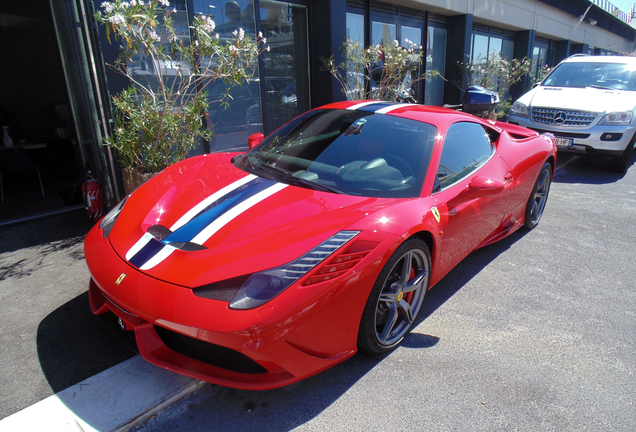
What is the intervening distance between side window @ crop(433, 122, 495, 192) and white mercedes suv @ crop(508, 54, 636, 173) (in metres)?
4.14

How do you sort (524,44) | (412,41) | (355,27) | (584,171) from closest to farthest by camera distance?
(584,171), (355,27), (412,41), (524,44)

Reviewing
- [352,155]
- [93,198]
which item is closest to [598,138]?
[352,155]

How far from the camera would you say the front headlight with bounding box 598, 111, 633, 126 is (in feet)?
20.9

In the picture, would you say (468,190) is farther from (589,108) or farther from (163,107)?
(589,108)

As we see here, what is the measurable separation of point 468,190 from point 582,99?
5.65m

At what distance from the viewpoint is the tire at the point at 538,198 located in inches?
163

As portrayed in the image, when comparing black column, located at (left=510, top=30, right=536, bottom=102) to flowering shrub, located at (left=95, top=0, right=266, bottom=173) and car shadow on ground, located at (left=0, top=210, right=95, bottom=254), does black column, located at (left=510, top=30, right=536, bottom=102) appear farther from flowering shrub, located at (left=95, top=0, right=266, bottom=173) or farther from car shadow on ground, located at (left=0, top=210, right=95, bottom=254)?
car shadow on ground, located at (left=0, top=210, right=95, bottom=254)

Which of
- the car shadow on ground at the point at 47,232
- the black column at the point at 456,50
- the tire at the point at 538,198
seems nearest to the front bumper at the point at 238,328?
the car shadow on ground at the point at 47,232

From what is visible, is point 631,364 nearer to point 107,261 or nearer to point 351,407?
point 351,407

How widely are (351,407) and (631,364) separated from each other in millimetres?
1686

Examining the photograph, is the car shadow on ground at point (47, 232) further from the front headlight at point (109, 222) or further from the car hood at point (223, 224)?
the car hood at point (223, 224)

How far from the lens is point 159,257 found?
6.51 ft

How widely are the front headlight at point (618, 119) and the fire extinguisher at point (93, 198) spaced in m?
7.29

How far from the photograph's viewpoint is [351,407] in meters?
1.98
